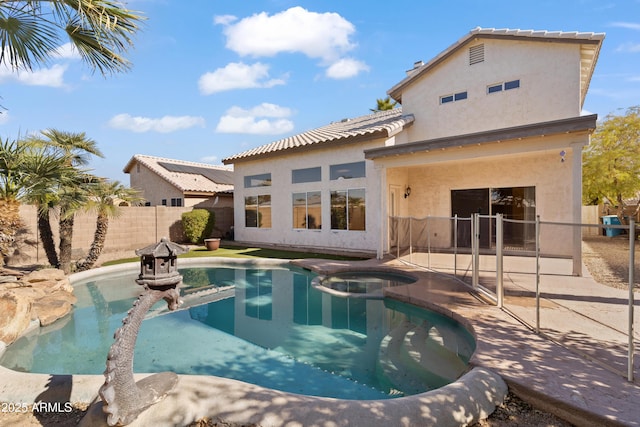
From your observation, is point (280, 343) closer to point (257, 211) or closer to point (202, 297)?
point (202, 297)

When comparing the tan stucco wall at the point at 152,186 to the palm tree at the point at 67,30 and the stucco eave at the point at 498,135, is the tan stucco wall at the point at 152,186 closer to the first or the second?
the stucco eave at the point at 498,135

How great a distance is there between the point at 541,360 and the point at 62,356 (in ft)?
24.4

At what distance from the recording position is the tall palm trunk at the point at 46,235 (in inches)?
403

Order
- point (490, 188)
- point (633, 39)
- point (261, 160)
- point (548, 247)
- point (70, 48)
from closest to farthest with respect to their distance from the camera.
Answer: point (70, 48) → point (633, 39) → point (548, 247) → point (490, 188) → point (261, 160)

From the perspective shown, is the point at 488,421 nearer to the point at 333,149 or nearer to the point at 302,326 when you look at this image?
the point at 302,326

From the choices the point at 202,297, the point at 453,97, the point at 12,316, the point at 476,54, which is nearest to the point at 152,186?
the point at 202,297

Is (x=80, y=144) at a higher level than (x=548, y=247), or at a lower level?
higher

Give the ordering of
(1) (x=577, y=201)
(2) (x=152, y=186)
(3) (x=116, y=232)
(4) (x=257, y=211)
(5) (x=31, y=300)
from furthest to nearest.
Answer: (2) (x=152, y=186) → (4) (x=257, y=211) → (3) (x=116, y=232) → (1) (x=577, y=201) → (5) (x=31, y=300)

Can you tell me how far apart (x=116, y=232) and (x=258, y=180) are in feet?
23.6

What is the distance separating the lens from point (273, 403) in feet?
9.89

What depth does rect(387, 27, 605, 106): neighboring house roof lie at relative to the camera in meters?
10.9

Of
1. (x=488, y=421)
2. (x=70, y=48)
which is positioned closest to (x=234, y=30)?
(x=70, y=48)

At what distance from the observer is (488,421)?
3.17 meters

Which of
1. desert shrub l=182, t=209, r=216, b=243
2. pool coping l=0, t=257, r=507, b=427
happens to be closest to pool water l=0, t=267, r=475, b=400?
pool coping l=0, t=257, r=507, b=427
